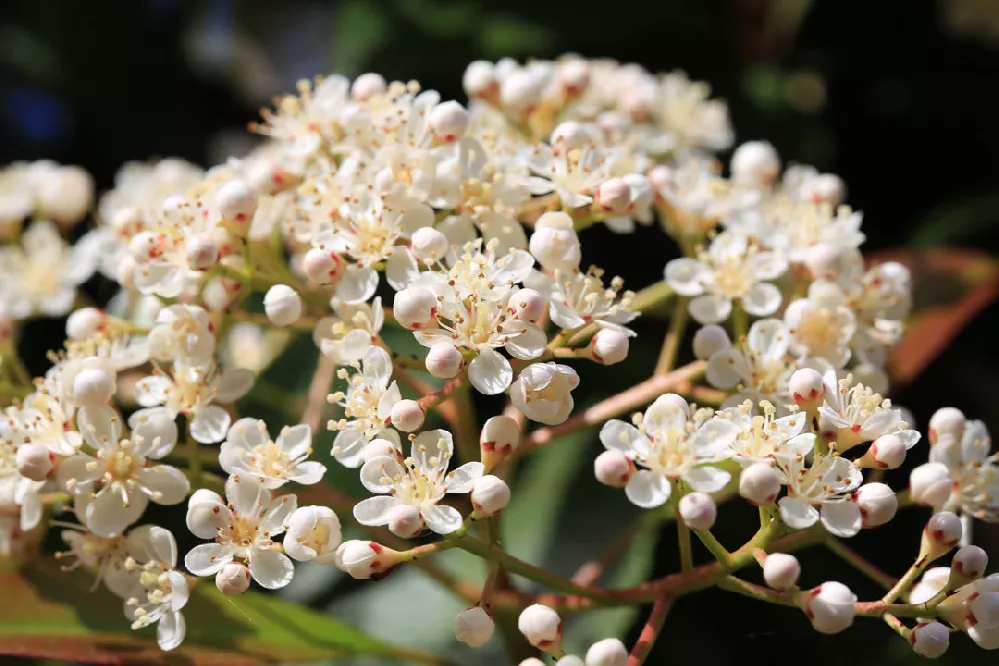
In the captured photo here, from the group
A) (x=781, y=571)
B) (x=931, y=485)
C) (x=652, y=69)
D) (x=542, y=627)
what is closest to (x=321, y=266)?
(x=542, y=627)

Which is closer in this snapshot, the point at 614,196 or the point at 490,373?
the point at 490,373

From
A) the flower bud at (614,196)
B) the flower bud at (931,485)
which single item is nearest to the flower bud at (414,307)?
the flower bud at (614,196)

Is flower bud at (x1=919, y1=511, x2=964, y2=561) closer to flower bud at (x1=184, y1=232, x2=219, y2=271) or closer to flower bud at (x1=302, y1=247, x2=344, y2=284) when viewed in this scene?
flower bud at (x1=302, y1=247, x2=344, y2=284)

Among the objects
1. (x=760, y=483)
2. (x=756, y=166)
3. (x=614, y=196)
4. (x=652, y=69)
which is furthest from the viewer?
(x=652, y=69)

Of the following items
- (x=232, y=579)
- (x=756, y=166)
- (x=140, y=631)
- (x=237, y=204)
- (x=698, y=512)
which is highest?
(x=756, y=166)

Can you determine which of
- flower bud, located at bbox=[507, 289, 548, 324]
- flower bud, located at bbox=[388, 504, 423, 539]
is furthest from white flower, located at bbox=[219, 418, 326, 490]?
flower bud, located at bbox=[507, 289, 548, 324]

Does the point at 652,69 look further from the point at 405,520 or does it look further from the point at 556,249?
the point at 405,520

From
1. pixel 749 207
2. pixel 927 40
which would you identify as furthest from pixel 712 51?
pixel 749 207
